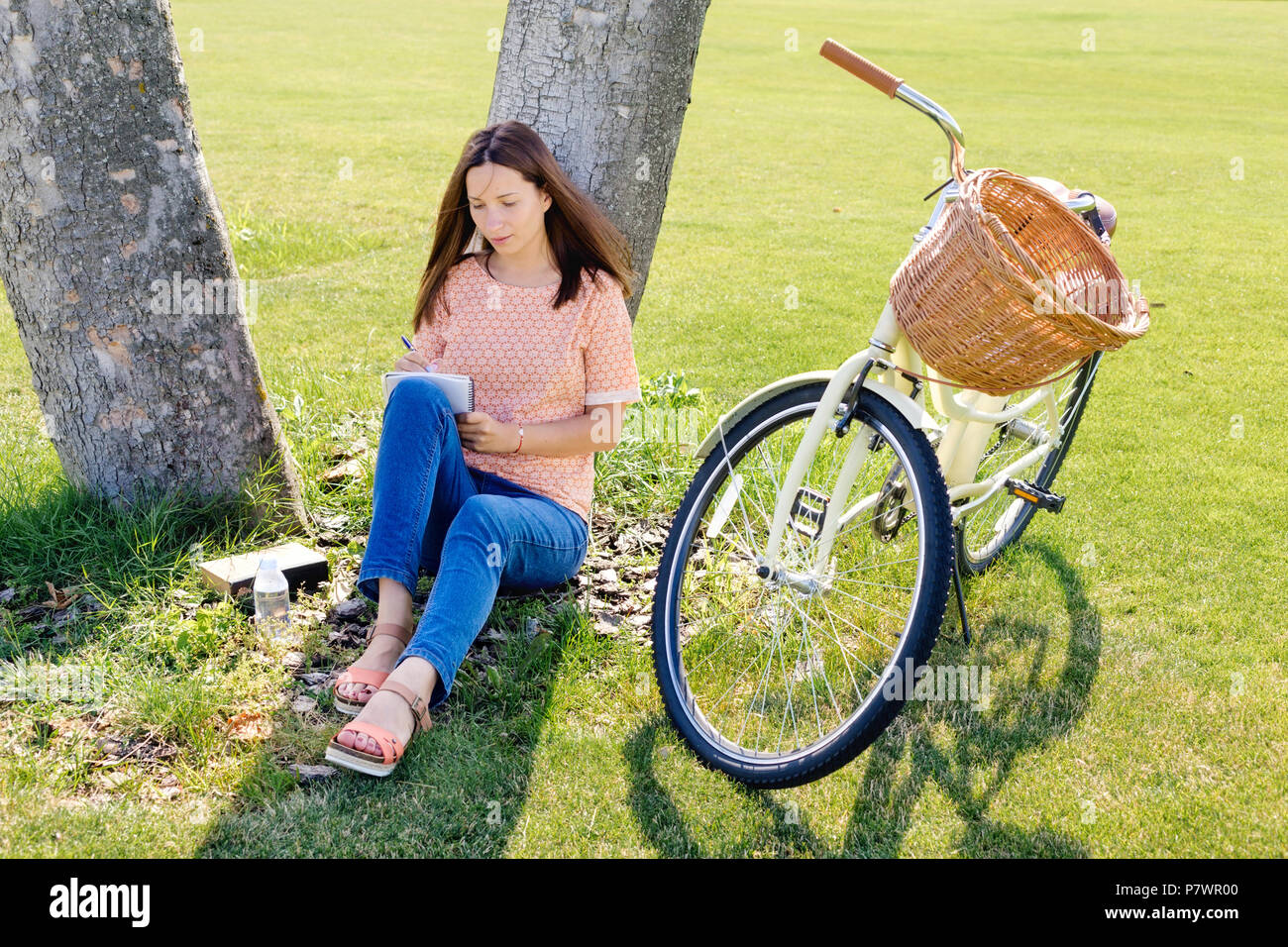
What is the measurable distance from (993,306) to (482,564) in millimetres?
1442

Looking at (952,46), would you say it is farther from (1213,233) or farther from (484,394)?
(484,394)

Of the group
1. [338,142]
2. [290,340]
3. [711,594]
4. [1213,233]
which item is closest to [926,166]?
[1213,233]

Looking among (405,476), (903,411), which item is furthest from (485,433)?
(903,411)

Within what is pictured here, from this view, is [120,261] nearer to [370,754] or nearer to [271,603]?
[271,603]

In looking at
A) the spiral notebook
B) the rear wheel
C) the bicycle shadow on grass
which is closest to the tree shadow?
the bicycle shadow on grass

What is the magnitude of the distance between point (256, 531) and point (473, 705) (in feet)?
3.86

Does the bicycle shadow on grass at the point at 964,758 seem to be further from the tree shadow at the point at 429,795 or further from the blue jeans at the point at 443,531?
the blue jeans at the point at 443,531

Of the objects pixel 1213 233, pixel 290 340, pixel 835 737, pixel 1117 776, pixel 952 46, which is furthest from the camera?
pixel 952 46

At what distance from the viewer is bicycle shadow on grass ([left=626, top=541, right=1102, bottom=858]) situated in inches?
105

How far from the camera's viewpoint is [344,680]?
293 cm

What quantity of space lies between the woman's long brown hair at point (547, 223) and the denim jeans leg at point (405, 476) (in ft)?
1.64

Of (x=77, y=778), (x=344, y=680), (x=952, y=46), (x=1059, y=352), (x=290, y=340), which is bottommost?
(x=77, y=778)

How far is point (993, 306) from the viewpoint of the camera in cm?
239

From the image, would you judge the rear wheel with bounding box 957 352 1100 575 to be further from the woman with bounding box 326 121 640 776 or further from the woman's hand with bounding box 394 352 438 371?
the woman's hand with bounding box 394 352 438 371
